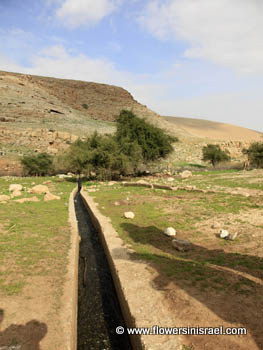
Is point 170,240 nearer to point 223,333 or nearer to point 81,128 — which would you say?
point 223,333

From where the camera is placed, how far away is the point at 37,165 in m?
Result: 33.9

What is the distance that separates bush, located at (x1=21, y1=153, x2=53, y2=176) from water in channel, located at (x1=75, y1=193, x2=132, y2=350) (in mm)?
27695

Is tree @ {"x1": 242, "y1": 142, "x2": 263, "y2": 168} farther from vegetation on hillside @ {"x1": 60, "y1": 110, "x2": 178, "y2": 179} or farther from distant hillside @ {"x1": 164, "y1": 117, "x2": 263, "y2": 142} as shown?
distant hillside @ {"x1": 164, "y1": 117, "x2": 263, "y2": 142}

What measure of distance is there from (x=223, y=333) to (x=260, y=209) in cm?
801

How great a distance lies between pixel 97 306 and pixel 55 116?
6388cm

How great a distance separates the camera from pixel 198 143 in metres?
63.5

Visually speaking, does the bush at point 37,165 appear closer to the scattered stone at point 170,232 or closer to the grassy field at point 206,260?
the grassy field at point 206,260

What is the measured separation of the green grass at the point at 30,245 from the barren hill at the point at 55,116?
23665 mm

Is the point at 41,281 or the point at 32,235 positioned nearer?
the point at 41,281

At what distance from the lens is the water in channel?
4.40 m

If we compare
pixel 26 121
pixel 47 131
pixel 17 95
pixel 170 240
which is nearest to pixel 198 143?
pixel 47 131

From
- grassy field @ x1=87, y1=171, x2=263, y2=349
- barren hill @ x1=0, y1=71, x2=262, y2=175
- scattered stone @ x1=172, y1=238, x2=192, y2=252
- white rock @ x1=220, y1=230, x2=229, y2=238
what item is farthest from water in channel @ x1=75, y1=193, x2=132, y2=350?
barren hill @ x1=0, y1=71, x2=262, y2=175

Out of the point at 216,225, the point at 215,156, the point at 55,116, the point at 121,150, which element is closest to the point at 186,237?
the point at 216,225

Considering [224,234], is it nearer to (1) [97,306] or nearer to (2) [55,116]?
(1) [97,306]
